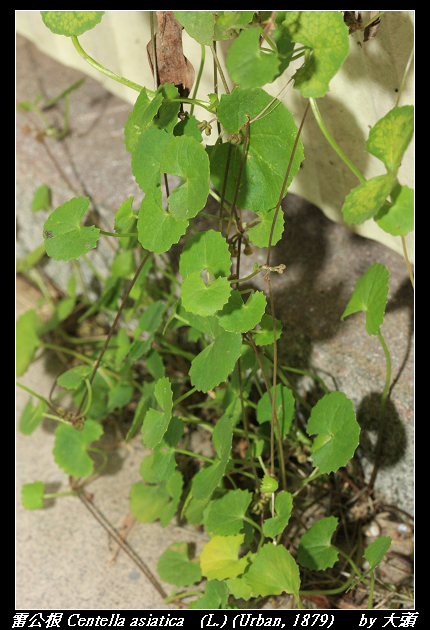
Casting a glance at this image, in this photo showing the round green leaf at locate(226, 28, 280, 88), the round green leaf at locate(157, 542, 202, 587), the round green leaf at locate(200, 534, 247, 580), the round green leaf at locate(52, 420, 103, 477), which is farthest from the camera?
the round green leaf at locate(52, 420, 103, 477)

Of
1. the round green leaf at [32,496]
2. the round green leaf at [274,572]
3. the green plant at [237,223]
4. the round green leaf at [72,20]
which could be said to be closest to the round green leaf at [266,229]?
the green plant at [237,223]

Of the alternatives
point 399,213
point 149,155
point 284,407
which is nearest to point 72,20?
point 149,155

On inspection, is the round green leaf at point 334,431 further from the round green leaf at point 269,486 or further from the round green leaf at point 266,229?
the round green leaf at point 266,229

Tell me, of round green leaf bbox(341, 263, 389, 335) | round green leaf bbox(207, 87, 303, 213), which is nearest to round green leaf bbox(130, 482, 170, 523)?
round green leaf bbox(341, 263, 389, 335)

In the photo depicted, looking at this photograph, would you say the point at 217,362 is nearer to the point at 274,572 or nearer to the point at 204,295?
the point at 204,295

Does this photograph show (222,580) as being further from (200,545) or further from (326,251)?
(326,251)

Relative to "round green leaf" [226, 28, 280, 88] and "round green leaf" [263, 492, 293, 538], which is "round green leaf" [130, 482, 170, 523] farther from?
"round green leaf" [226, 28, 280, 88]
